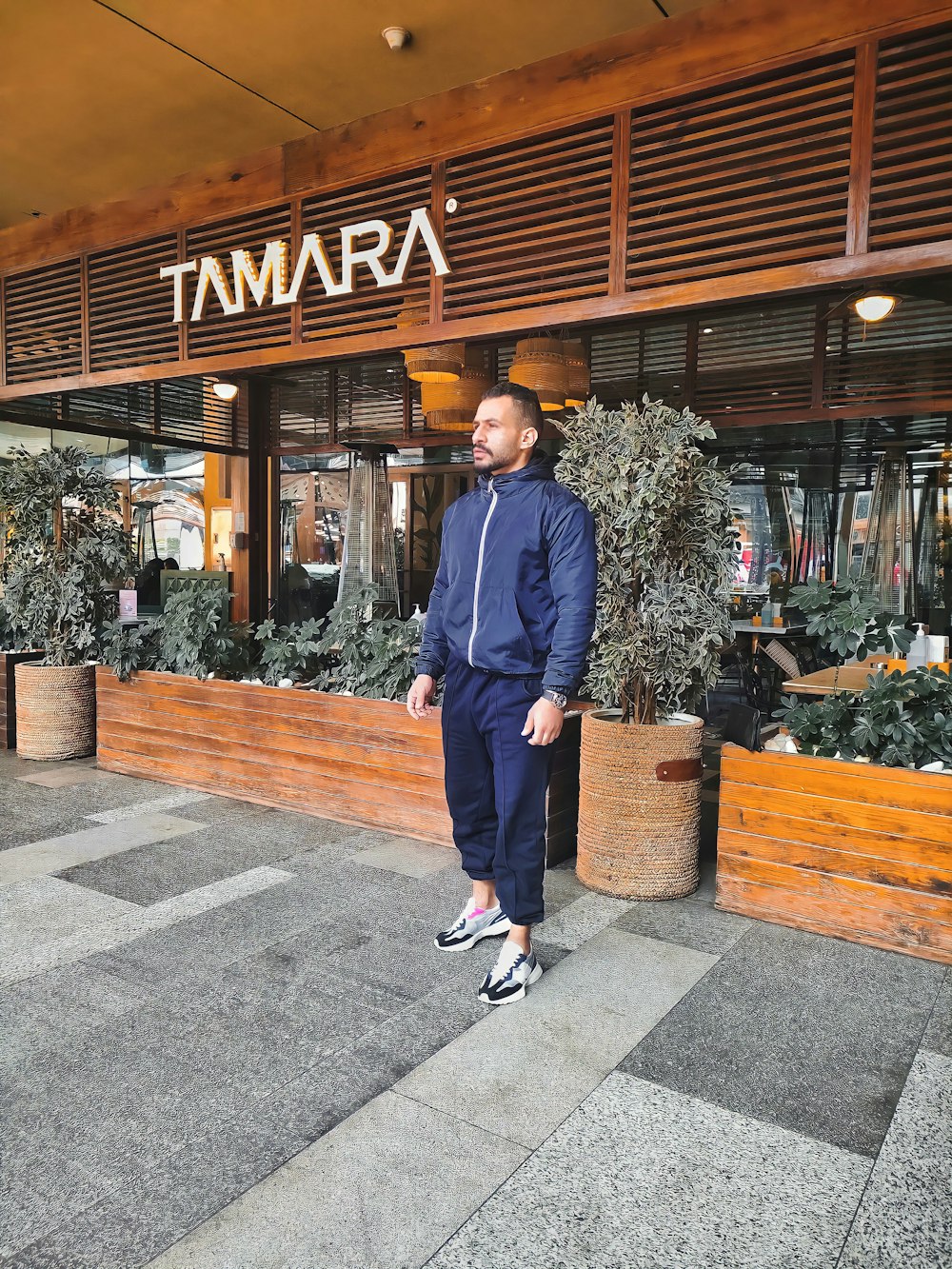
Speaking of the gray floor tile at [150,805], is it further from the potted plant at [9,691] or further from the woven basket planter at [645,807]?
the woven basket planter at [645,807]

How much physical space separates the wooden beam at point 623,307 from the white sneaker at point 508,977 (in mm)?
2494

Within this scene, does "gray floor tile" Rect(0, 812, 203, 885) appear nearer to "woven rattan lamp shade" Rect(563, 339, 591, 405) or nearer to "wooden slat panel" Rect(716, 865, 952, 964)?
"wooden slat panel" Rect(716, 865, 952, 964)

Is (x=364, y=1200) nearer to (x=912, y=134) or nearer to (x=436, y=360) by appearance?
(x=912, y=134)

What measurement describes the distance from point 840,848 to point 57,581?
4878 mm

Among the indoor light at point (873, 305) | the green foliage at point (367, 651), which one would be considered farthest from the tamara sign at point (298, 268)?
the indoor light at point (873, 305)

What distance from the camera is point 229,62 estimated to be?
4.89 metres

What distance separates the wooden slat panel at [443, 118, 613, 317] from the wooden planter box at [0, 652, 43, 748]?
3.81 m

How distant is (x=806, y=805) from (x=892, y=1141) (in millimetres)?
1257

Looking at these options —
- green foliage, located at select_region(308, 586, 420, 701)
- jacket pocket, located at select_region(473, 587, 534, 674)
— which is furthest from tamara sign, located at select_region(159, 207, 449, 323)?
jacket pocket, located at select_region(473, 587, 534, 674)

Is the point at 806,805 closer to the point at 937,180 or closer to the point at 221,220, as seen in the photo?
the point at 937,180

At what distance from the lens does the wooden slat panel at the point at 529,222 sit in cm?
375

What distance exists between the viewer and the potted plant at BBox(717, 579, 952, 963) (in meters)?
2.90

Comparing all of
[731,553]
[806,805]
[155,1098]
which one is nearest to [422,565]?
[731,553]

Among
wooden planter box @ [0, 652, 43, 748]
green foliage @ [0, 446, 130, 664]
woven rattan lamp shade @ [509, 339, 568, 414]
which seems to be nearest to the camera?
woven rattan lamp shade @ [509, 339, 568, 414]
